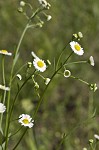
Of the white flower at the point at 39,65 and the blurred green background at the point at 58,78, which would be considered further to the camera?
the blurred green background at the point at 58,78

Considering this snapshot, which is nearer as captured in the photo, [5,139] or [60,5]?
[5,139]

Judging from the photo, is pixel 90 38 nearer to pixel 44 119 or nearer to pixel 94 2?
pixel 94 2

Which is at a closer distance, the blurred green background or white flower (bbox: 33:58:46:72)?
white flower (bbox: 33:58:46:72)

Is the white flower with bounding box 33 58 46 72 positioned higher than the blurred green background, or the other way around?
the blurred green background

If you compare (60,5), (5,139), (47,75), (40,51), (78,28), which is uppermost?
(60,5)

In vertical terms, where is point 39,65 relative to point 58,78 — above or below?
below

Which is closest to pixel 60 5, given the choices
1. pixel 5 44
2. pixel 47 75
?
pixel 5 44

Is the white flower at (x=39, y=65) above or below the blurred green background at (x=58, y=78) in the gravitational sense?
below

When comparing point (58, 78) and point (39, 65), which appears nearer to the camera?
point (39, 65)
